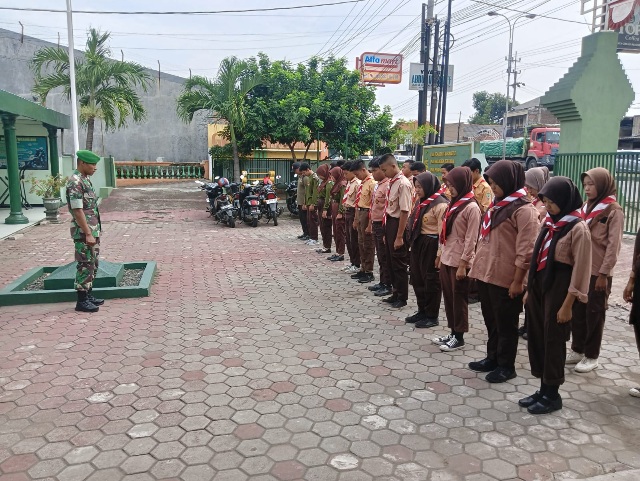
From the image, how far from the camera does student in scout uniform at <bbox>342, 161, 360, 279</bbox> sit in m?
7.19

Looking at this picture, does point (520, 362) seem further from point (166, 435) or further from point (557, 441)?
point (166, 435)

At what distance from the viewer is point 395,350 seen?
4359 mm

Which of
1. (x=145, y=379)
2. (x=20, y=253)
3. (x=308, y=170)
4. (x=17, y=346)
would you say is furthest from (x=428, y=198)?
(x=20, y=253)

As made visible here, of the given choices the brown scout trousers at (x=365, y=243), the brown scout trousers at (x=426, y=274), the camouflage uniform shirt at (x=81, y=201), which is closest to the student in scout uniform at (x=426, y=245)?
the brown scout trousers at (x=426, y=274)

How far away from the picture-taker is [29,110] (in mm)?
→ 11438

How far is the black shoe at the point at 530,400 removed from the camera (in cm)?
332

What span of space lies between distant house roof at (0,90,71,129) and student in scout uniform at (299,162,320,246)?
19.5 ft

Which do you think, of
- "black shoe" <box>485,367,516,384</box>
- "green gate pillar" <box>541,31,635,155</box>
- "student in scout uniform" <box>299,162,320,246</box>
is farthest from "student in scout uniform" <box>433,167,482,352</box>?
"student in scout uniform" <box>299,162,320,246</box>

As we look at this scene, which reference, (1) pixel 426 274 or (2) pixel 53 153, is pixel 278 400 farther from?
(2) pixel 53 153

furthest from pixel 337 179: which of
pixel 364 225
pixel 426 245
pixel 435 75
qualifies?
pixel 435 75

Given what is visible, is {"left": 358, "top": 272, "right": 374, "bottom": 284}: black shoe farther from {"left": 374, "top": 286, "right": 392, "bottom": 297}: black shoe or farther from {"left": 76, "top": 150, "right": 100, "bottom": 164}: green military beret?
{"left": 76, "top": 150, "right": 100, "bottom": 164}: green military beret

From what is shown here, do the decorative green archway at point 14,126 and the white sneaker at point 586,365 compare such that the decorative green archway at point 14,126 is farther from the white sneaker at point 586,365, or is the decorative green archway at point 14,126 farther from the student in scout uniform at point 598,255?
the white sneaker at point 586,365

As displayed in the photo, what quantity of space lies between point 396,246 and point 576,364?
211cm

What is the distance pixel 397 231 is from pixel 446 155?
543cm
